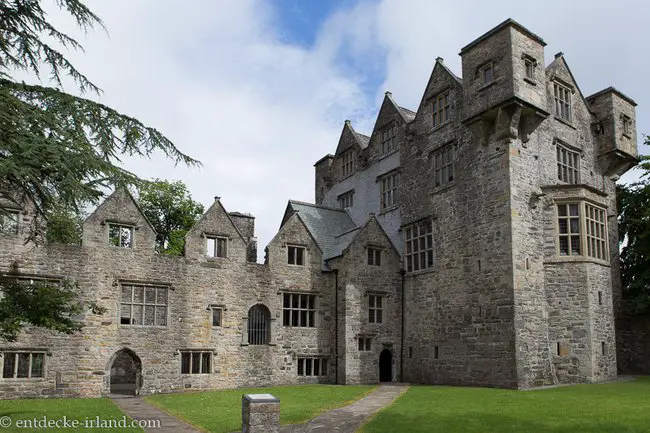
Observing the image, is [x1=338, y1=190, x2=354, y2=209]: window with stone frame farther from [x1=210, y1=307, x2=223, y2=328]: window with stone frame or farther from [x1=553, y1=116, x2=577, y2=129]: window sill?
[x1=553, y1=116, x2=577, y2=129]: window sill

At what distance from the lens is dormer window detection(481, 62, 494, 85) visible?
26.3 meters

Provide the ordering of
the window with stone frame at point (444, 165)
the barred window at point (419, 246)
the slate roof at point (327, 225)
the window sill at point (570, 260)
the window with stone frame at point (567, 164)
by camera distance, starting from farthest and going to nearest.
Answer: the slate roof at point (327, 225), the barred window at point (419, 246), the window with stone frame at point (444, 165), the window with stone frame at point (567, 164), the window sill at point (570, 260)

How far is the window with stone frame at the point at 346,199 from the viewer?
37.1 m

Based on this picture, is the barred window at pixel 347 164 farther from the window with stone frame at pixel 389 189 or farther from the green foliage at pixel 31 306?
the green foliage at pixel 31 306

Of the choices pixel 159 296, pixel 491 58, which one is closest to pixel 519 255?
pixel 491 58

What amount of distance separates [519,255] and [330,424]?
13098 millimetres

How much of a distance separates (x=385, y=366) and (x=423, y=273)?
5.45m

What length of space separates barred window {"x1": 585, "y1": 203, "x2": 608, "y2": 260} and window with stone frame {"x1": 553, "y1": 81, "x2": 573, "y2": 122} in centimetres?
513

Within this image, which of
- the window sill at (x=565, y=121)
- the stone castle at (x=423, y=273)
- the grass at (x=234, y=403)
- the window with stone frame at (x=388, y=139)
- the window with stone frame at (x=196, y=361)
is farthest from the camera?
the window with stone frame at (x=388, y=139)

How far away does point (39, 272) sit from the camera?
23.4 metres

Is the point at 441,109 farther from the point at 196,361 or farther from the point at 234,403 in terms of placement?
the point at 234,403

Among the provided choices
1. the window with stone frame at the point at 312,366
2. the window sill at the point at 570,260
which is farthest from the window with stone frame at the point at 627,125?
the window with stone frame at the point at 312,366

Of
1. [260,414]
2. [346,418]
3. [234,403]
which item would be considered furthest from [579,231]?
[260,414]

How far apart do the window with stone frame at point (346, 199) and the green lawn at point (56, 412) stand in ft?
64.3
